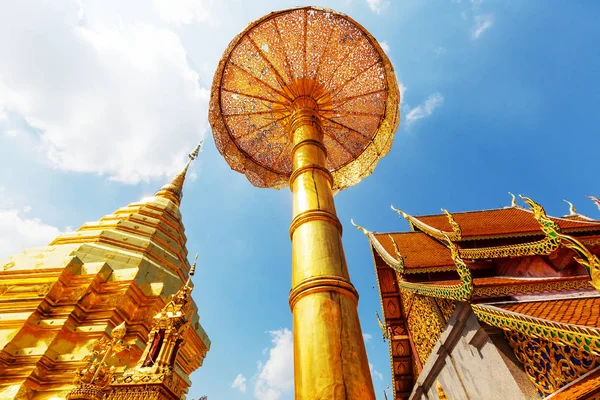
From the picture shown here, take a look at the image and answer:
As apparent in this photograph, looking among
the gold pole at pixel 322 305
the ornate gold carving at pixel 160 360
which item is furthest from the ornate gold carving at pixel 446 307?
the ornate gold carving at pixel 160 360

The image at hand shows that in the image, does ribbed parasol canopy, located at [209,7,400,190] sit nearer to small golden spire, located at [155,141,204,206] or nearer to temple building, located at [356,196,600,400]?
temple building, located at [356,196,600,400]

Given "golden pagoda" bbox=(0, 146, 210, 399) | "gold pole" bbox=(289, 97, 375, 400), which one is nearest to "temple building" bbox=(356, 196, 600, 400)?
"gold pole" bbox=(289, 97, 375, 400)

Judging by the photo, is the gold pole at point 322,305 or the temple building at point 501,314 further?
the temple building at point 501,314

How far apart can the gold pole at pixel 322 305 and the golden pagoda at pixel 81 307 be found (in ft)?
9.77

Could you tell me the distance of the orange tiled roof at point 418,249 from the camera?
5.86 meters

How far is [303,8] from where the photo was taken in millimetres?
4273

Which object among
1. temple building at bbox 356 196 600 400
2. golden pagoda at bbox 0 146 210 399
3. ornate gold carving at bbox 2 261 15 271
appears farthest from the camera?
ornate gold carving at bbox 2 261 15 271

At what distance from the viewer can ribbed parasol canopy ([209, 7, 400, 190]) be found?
4.12 metres

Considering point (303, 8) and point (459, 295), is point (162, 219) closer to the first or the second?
point (303, 8)

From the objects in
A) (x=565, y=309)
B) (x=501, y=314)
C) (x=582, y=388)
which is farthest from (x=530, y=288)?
(x=582, y=388)

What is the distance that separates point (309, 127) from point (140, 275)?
7545 millimetres

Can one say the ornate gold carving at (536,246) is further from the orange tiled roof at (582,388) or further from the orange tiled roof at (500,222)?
the orange tiled roof at (500,222)

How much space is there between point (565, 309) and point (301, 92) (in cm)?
359

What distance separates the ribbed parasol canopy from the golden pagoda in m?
2.38
